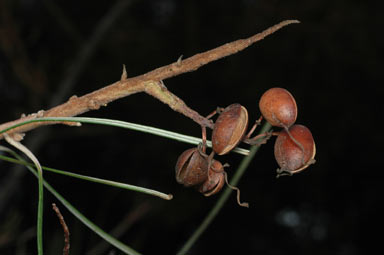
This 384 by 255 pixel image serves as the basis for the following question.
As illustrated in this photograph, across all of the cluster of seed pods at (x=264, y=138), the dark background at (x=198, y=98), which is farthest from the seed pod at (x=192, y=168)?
the dark background at (x=198, y=98)

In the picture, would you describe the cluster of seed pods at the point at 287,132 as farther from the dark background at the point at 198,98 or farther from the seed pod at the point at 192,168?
the dark background at the point at 198,98

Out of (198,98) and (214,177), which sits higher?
(198,98)

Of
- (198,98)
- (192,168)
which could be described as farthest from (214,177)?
(198,98)

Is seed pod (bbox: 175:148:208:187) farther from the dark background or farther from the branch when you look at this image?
the dark background

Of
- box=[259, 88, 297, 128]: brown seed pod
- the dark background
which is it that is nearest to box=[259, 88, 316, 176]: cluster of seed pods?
box=[259, 88, 297, 128]: brown seed pod

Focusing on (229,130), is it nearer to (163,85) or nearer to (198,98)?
(163,85)

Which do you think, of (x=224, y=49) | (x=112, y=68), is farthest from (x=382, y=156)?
(x=224, y=49)

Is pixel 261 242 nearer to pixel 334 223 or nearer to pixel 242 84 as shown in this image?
pixel 334 223
